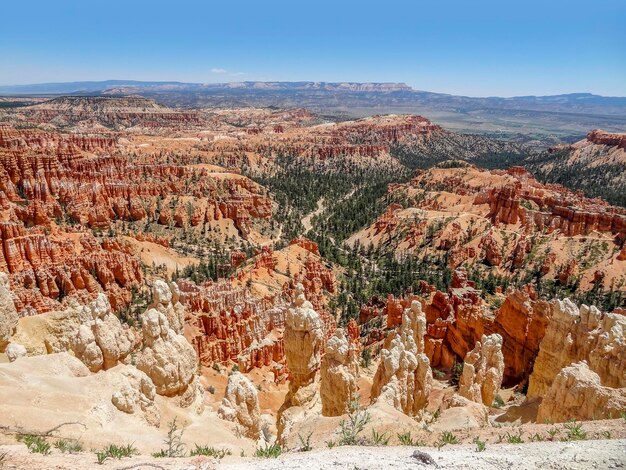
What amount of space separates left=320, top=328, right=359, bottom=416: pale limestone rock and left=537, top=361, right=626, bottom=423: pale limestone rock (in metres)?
7.12

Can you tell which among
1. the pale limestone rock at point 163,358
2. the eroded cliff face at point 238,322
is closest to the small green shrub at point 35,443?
the pale limestone rock at point 163,358

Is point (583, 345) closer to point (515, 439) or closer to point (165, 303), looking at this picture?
point (515, 439)

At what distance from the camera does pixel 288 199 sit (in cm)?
10662

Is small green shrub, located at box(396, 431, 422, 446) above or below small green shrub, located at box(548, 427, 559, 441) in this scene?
below

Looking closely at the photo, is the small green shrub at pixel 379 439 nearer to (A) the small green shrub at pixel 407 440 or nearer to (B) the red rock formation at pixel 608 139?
(A) the small green shrub at pixel 407 440

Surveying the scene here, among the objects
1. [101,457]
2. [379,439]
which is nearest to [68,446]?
[101,457]

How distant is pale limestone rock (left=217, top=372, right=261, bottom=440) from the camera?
15.8 m

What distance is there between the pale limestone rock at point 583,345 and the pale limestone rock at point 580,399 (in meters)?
2.80

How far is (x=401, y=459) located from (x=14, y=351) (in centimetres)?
1216

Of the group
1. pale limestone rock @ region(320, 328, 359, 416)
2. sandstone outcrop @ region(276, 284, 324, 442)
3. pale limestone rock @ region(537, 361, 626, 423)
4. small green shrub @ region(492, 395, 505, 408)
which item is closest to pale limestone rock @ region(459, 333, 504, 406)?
small green shrub @ region(492, 395, 505, 408)

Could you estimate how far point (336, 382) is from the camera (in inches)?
696

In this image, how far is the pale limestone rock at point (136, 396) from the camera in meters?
12.0

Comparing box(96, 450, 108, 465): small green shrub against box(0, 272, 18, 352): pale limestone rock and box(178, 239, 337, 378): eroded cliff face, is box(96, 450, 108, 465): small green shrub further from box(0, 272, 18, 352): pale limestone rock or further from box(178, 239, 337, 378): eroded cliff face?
box(178, 239, 337, 378): eroded cliff face

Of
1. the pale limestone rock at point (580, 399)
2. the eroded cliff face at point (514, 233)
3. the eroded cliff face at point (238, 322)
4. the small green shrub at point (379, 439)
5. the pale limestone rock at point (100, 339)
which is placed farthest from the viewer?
the eroded cliff face at point (514, 233)
